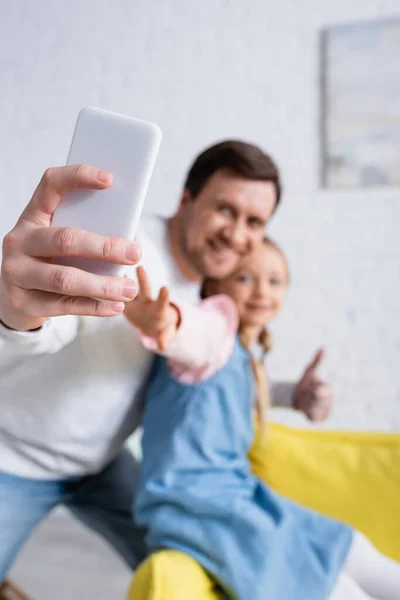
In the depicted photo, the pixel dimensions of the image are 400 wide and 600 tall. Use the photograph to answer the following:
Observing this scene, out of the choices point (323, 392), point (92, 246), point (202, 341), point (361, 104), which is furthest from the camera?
point (361, 104)

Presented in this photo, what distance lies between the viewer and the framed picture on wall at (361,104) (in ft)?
4.26

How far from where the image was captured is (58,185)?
1.32 feet

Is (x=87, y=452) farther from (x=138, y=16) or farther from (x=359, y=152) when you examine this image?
(x=359, y=152)

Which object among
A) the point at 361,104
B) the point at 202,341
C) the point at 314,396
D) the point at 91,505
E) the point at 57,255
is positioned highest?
the point at 361,104

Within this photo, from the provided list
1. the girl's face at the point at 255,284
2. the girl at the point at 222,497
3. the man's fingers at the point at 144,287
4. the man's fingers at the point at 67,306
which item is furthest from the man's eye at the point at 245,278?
the man's fingers at the point at 67,306

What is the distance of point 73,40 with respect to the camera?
716mm

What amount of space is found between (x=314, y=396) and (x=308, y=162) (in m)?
0.61

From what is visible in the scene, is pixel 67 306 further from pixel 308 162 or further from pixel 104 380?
pixel 308 162

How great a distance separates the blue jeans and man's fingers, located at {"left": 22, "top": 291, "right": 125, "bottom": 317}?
44 cm

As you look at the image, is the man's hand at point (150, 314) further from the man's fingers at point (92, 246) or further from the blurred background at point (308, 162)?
the blurred background at point (308, 162)

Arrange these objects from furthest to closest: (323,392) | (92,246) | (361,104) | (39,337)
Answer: (361,104) < (323,392) < (39,337) < (92,246)

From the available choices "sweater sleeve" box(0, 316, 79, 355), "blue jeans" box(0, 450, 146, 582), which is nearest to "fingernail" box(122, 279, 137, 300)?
"sweater sleeve" box(0, 316, 79, 355)

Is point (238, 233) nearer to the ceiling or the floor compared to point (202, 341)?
nearer to the ceiling

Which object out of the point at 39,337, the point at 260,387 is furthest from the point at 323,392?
the point at 39,337
